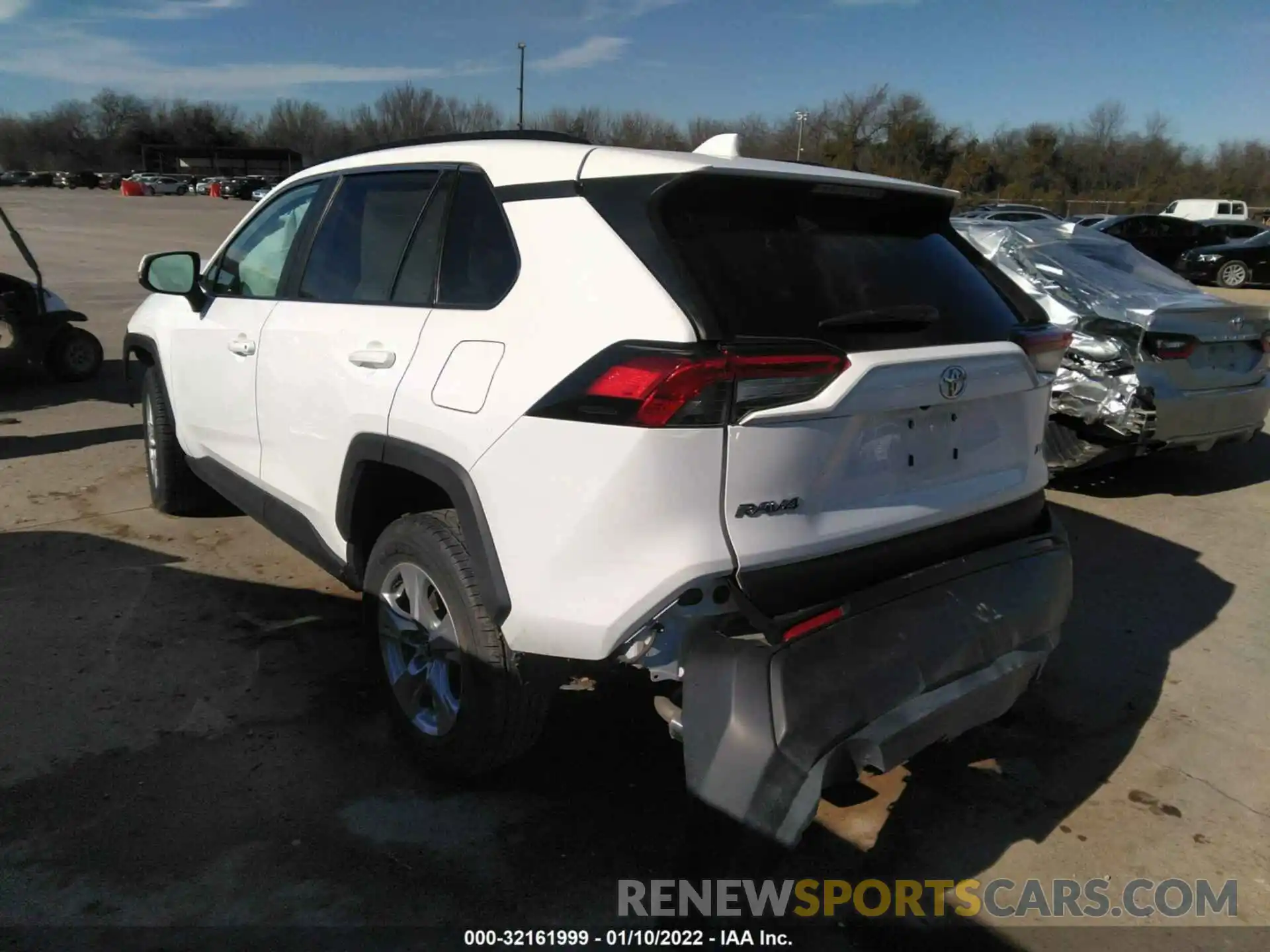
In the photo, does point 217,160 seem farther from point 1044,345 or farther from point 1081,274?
point 1044,345

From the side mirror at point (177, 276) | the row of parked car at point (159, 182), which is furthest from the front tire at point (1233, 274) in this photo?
the row of parked car at point (159, 182)

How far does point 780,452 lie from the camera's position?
223 cm

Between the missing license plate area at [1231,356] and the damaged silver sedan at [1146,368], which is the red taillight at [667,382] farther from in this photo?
the missing license plate area at [1231,356]

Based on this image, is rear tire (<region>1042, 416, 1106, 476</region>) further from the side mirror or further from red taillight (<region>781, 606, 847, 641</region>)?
the side mirror

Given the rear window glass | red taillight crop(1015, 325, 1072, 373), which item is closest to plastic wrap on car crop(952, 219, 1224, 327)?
red taillight crop(1015, 325, 1072, 373)

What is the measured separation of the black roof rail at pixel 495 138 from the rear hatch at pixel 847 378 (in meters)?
0.64

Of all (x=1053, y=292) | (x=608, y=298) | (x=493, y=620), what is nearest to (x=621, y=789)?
(x=493, y=620)

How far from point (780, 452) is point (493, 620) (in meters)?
0.93

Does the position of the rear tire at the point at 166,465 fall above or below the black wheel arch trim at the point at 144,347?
below

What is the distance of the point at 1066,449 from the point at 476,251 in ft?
14.7

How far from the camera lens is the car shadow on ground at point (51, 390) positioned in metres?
8.19

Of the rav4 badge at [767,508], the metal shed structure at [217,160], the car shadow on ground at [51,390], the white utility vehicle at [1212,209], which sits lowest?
the car shadow on ground at [51,390]

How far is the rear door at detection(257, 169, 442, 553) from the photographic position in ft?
9.88

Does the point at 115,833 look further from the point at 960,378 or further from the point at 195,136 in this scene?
the point at 195,136
